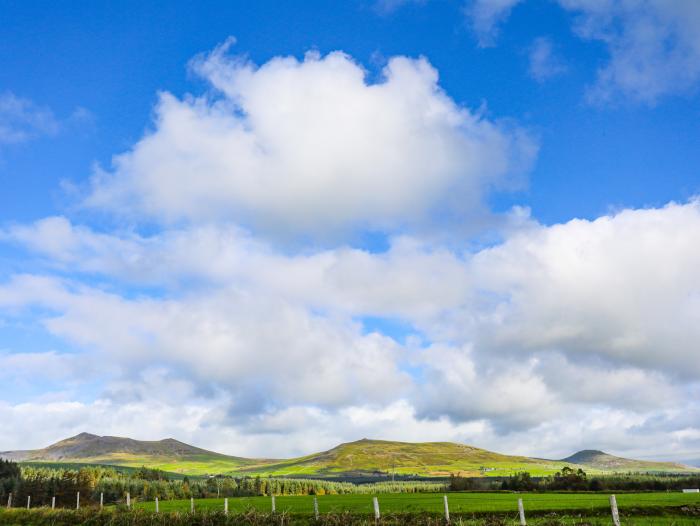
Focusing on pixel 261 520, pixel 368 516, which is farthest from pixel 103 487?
pixel 368 516

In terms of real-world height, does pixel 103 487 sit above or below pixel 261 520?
below

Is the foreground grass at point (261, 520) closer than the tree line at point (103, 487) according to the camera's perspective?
Yes

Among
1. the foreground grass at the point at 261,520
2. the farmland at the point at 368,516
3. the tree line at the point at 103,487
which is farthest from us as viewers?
the tree line at the point at 103,487

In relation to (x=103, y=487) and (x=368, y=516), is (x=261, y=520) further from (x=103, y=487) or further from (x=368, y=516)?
(x=103, y=487)

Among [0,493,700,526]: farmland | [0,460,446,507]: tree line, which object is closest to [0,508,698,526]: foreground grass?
[0,493,700,526]: farmland

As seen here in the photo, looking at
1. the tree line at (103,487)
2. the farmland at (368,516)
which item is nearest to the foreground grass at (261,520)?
the farmland at (368,516)

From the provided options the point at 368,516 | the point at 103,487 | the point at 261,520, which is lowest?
the point at 103,487

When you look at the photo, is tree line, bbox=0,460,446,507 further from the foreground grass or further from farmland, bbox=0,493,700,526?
the foreground grass

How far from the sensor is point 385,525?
22.2 meters

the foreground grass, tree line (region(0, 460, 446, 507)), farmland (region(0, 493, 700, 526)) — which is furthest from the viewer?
tree line (region(0, 460, 446, 507))

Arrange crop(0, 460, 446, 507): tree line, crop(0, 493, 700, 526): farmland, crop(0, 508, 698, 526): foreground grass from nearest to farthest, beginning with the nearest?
crop(0, 508, 698, 526): foreground grass, crop(0, 493, 700, 526): farmland, crop(0, 460, 446, 507): tree line

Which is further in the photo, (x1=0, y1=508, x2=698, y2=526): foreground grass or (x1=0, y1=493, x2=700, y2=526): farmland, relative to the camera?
(x1=0, y1=493, x2=700, y2=526): farmland

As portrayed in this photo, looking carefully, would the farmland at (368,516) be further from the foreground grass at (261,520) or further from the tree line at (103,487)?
the tree line at (103,487)

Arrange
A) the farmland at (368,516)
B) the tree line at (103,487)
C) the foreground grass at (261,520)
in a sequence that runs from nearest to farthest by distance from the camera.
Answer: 1. the foreground grass at (261,520)
2. the farmland at (368,516)
3. the tree line at (103,487)
